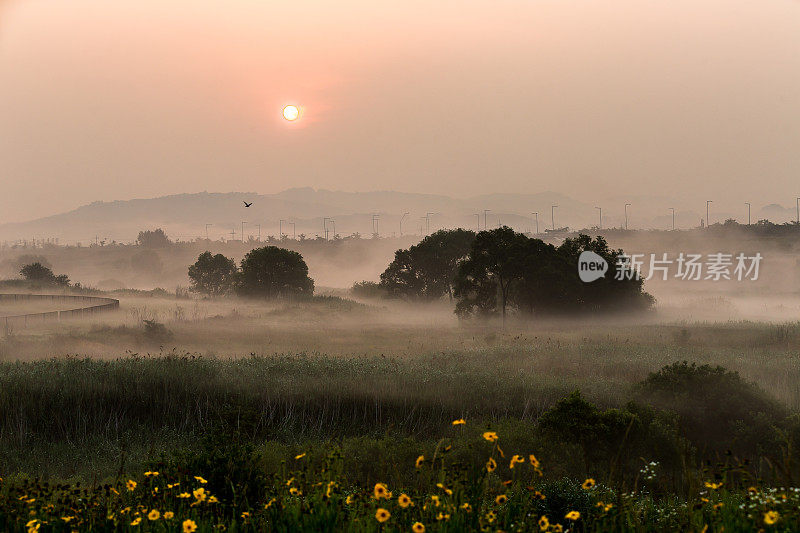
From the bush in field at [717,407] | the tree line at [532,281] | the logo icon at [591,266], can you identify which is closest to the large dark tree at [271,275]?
the tree line at [532,281]

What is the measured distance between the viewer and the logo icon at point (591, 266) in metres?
55.2

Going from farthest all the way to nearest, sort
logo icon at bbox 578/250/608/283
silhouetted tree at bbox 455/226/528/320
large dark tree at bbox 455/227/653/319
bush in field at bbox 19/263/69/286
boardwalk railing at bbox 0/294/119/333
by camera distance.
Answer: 1. bush in field at bbox 19/263/69/286
2. logo icon at bbox 578/250/608/283
3. large dark tree at bbox 455/227/653/319
4. silhouetted tree at bbox 455/226/528/320
5. boardwalk railing at bbox 0/294/119/333

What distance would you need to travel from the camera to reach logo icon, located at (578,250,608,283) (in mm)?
55250

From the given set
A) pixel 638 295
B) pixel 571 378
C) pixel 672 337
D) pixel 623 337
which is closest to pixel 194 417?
pixel 571 378

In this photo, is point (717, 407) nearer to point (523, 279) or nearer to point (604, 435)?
point (604, 435)

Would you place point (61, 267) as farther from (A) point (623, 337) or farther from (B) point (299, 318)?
(A) point (623, 337)

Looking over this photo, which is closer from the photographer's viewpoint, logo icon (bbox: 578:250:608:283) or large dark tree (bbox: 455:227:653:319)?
large dark tree (bbox: 455:227:653:319)

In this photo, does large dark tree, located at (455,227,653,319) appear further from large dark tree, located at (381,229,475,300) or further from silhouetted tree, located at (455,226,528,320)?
large dark tree, located at (381,229,475,300)

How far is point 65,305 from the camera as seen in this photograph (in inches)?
2334

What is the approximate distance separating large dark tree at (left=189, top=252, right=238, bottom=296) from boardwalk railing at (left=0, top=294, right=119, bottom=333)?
1649 cm

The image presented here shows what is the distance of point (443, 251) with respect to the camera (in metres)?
67.9

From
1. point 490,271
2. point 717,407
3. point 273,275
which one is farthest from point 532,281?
point 717,407

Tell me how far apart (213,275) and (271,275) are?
50.9 feet

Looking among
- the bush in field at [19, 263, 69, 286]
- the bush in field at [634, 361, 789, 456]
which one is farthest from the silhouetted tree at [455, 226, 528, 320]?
the bush in field at [19, 263, 69, 286]
